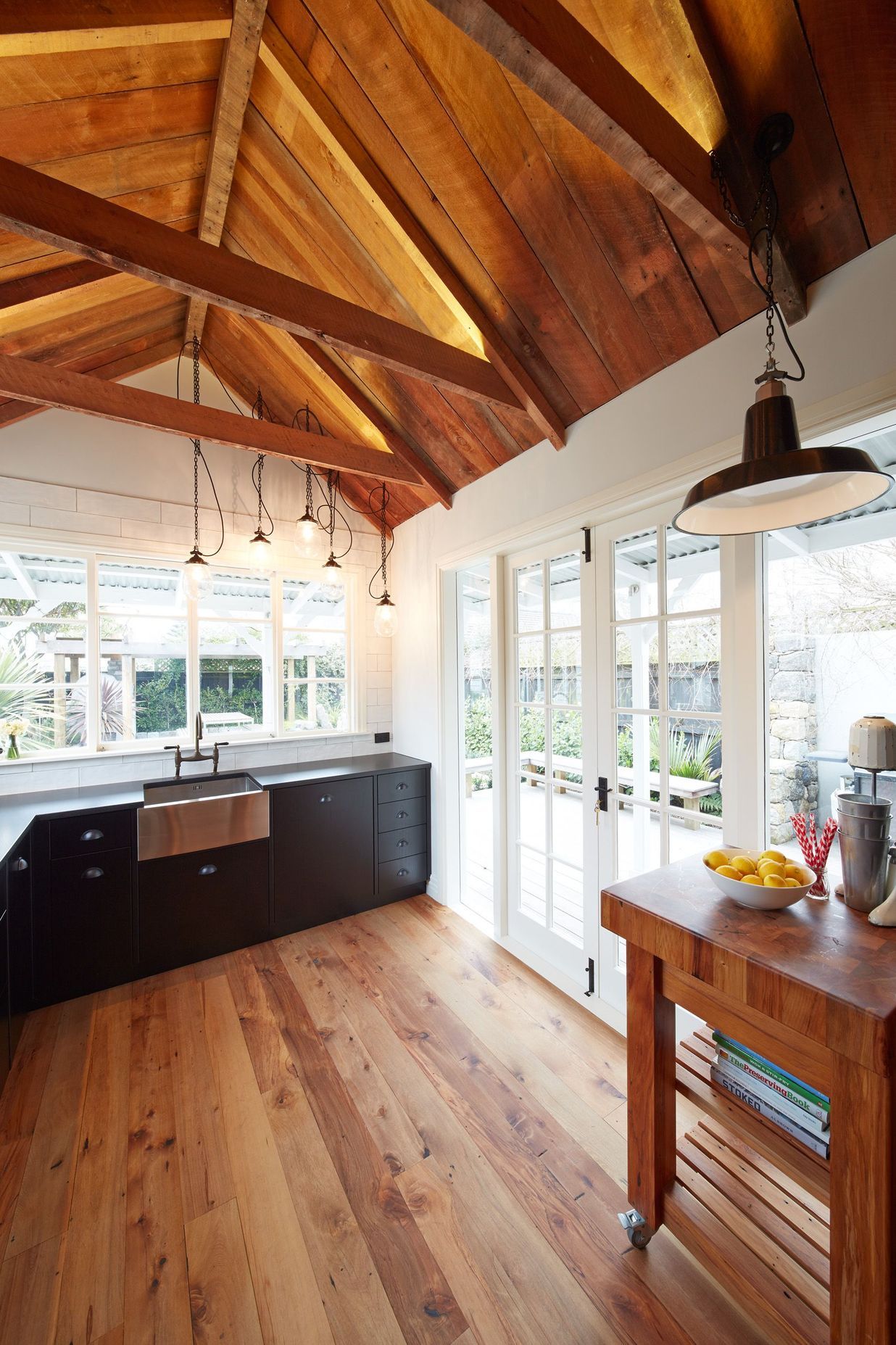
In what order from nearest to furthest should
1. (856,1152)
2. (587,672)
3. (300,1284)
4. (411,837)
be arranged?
1. (856,1152)
2. (300,1284)
3. (587,672)
4. (411,837)

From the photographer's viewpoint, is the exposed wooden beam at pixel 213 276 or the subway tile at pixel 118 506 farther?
the subway tile at pixel 118 506

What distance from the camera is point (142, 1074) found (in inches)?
78.0

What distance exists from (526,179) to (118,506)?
107 inches

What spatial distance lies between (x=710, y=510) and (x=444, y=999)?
235 centimetres

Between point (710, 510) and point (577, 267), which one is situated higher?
point (577, 267)

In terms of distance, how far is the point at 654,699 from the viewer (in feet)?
6.78

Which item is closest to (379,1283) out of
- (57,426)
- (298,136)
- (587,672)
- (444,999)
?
(444,999)

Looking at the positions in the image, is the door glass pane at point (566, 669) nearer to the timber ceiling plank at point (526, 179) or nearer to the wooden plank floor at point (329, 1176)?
the timber ceiling plank at point (526, 179)

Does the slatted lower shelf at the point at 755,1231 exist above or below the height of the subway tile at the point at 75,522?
below

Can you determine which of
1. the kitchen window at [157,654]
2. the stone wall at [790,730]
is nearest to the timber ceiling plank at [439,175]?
the stone wall at [790,730]

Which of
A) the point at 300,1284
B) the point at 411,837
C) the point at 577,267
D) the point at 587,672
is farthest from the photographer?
the point at 411,837

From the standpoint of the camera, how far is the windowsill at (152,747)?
2.80 meters

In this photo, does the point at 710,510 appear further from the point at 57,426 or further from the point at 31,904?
the point at 57,426

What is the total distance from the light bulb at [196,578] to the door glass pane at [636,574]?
6.97 ft
